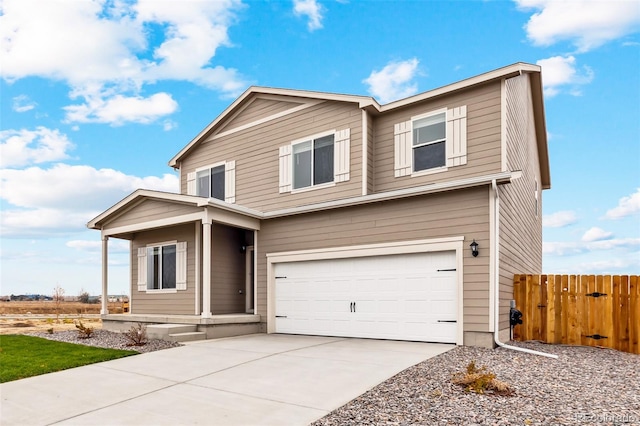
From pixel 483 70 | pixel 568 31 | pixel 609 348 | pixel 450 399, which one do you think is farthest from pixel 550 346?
pixel 568 31

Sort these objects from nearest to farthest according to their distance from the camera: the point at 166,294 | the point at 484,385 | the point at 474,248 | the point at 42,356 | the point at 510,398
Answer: the point at 510,398 < the point at 484,385 < the point at 42,356 < the point at 474,248 < the point at 166,294

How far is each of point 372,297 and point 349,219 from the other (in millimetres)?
1944

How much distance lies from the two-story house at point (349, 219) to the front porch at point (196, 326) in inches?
1.7

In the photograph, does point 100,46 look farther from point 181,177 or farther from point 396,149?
point 396,149

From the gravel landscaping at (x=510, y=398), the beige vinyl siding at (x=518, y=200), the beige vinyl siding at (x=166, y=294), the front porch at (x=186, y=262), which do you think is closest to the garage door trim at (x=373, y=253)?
the front porch at (x=186, y=262)

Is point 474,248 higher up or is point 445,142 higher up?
point 445,142

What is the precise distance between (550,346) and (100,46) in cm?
1313

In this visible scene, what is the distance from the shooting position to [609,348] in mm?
9430

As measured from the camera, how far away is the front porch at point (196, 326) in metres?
10.2

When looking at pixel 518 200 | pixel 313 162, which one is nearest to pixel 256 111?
pixel 313 162

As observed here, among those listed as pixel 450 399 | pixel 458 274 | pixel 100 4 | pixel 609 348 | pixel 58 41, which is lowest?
pixel 609 348

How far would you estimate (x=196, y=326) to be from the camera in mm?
10750

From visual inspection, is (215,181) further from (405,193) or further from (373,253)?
(405,193)

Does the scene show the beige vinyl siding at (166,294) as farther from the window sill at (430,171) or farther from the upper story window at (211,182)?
the window sill at (430,171)
